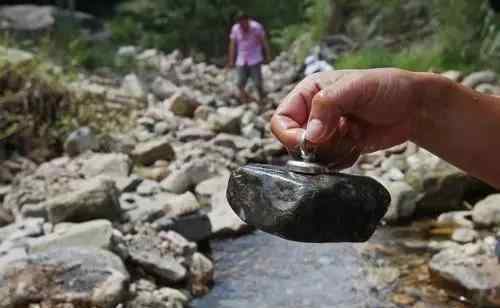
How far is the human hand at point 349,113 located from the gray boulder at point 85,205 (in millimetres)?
3569

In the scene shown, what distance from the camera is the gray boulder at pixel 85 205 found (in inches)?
197

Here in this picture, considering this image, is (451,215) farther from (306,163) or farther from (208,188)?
(306,163)

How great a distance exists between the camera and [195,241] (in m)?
5.20

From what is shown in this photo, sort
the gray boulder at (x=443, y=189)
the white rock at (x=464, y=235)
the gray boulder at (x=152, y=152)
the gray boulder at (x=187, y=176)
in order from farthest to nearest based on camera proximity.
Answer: the gray boulder at (x=152, y=152) → the gray boulder at (x=187, y=176) → the gray boulder at (x=443, y=189) → the white rock at (x=464, y=235)

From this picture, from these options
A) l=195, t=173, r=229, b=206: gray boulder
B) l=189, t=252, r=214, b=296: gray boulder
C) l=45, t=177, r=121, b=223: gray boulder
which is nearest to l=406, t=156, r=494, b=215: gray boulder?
l=195, t=173, r=229, b=206: gray boulder

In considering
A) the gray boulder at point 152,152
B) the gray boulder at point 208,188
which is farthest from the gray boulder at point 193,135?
the gray boulder at point 208,188

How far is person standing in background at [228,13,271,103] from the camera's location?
33.9 feet

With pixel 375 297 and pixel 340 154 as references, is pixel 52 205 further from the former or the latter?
pixel 340 154

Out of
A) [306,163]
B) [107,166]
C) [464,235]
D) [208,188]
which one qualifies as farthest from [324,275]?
[306,163]

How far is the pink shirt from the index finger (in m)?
8.77

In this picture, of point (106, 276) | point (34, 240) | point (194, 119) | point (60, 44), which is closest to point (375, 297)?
point (106, 276)

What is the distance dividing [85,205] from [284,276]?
150 centimetres

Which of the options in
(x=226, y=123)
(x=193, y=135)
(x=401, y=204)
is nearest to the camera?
(x=401, y=204)

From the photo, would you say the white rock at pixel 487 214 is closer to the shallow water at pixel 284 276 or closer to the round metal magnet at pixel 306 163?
the shallow water at pixel 284 276
